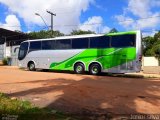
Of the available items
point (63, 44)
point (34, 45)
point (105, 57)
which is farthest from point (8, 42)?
point (105, 57)

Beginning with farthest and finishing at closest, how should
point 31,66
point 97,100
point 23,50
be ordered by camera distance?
1. point 23,50
2. point 31,66
3. point 97,100

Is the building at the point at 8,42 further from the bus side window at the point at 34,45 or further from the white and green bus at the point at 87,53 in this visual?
the white and green bus at the point at 87,53

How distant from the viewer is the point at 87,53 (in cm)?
2456

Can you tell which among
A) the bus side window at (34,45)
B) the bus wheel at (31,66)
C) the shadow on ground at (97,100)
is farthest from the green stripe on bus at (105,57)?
the shadow on ground at (97,100)

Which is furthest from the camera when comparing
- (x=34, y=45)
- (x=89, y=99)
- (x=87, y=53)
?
(x=34, y=45)

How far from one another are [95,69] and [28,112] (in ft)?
52.4

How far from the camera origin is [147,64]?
41.5 metres

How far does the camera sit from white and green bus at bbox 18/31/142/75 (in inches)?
877

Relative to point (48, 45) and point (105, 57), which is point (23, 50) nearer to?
point (48, 45)

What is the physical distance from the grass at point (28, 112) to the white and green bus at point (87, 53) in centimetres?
1369

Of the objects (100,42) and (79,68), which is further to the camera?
(79,68)

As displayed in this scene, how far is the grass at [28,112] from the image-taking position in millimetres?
8172

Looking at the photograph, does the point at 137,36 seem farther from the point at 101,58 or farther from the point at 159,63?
the point at 159,63

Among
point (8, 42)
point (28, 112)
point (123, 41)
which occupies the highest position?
point (8, 42)
